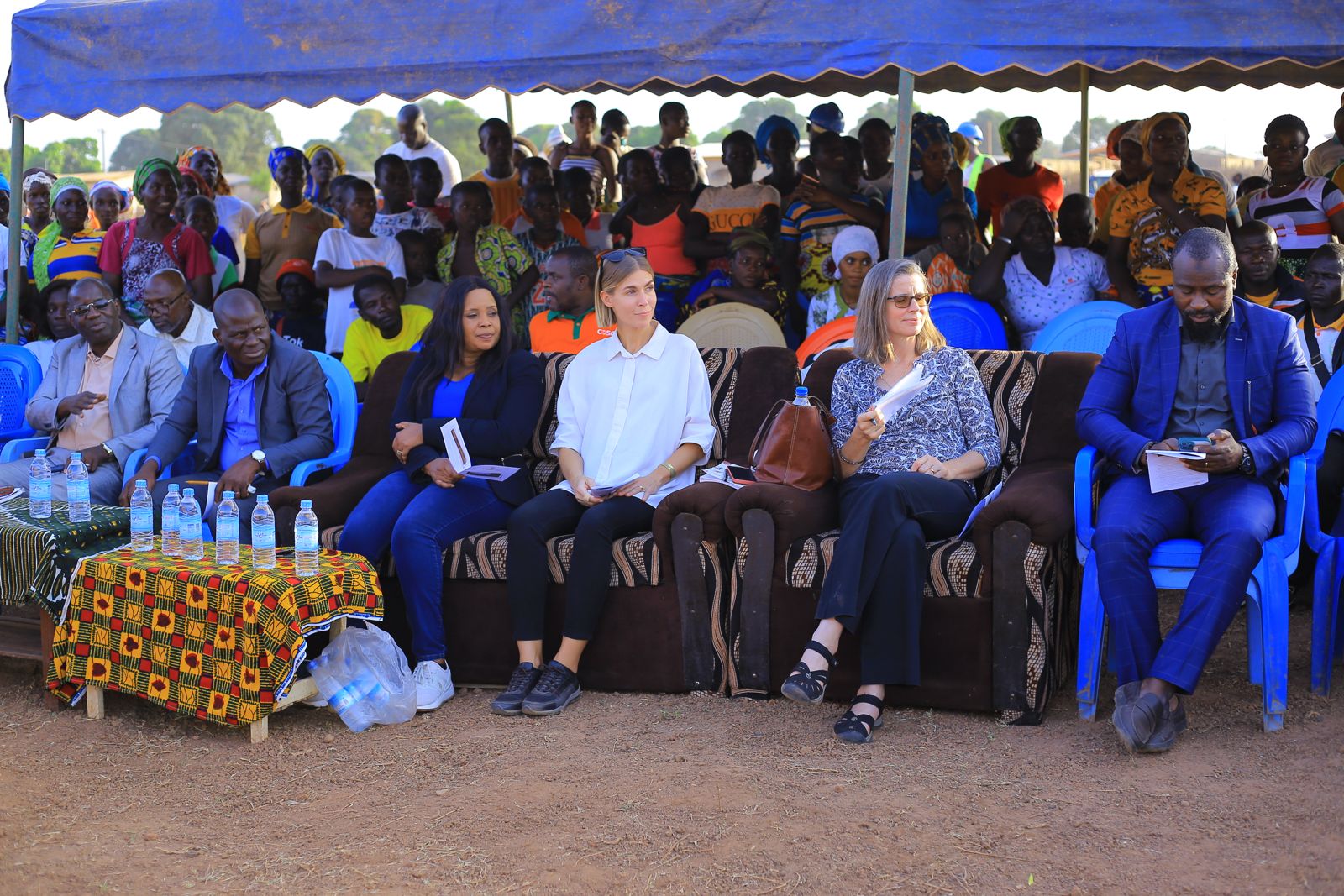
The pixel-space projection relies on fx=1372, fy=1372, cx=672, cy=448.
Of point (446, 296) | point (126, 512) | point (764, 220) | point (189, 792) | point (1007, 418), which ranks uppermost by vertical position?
point (764, 220)

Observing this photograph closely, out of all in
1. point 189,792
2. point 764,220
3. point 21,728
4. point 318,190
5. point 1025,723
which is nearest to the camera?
point 189,792

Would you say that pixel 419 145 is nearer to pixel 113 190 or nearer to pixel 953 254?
pixel 113 190

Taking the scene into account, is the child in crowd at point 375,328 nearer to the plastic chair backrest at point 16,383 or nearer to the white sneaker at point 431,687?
the plastic chair backrest at point 16,383

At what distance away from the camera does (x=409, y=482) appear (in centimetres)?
553

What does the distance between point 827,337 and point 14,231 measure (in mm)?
4694

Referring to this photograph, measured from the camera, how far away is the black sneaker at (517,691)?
4.95 m

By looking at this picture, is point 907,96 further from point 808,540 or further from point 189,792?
point 189,792

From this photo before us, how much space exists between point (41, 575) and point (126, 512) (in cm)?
49

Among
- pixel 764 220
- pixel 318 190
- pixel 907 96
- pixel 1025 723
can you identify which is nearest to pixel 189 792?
pixel 1025 723

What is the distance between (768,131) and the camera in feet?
29.8

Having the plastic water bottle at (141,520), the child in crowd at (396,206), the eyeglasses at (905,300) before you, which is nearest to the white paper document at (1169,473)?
the eyeglasses at (905,300)

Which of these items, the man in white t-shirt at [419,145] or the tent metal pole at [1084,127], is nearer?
the tent metal pole at [1084,127]

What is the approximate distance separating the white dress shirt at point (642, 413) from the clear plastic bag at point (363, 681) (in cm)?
96

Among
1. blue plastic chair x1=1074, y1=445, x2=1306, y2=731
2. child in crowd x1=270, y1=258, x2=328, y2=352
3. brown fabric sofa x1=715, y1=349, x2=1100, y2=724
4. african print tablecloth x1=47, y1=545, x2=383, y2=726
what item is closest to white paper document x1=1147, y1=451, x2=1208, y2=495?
blue plastic chair x1=1074, y1=445, x2=1306, y2=731
